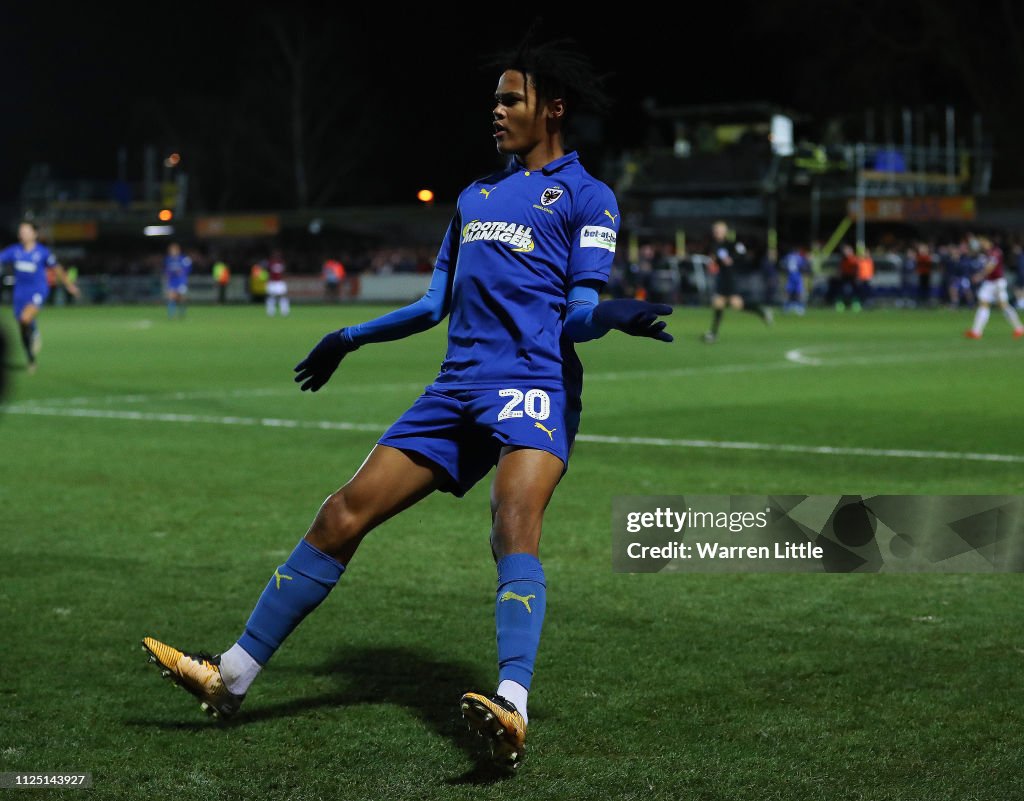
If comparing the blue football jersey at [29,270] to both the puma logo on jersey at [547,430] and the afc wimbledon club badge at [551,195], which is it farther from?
the puma logo on jersey at [547,430]

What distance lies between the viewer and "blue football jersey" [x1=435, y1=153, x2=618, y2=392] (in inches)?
199

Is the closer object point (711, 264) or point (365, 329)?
point (365, 329)

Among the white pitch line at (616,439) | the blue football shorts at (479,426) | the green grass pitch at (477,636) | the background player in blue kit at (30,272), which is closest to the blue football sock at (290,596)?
the green grass pitch at (477,636)

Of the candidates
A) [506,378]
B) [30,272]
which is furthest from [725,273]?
[506,378]

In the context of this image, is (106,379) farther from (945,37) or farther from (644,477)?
(945,37)

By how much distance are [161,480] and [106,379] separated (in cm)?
1050

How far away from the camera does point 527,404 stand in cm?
498

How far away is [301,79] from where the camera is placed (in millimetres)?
81062

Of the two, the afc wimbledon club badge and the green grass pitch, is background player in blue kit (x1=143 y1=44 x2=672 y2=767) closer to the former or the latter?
the afc wimbledon club badge

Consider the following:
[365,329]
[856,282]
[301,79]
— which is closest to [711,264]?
[856,282]

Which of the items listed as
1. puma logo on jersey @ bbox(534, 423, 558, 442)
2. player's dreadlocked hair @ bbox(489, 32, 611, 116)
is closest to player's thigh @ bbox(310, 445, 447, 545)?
puma logo on jersey @ bbox(534, 423, 558, 442)

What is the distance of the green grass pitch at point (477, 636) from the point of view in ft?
15.6

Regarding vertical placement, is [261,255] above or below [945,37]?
below

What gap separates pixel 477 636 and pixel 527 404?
186cm
